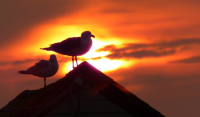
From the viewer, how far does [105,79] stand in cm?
704

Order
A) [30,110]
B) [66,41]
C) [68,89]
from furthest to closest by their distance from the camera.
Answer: [66,41]
[68,89]
[30,110]

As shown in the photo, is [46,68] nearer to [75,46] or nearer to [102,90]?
[75,46]

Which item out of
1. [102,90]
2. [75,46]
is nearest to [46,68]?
[75,46]

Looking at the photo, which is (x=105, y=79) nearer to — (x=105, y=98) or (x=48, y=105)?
(x=105, y=98)

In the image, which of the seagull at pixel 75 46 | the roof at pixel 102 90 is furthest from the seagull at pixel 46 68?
the roof at pixel 102 90

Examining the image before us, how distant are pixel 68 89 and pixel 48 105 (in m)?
0.52

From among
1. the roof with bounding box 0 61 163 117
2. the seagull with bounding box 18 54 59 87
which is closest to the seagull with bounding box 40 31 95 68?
the seagull with bounding box 18 54 59 87

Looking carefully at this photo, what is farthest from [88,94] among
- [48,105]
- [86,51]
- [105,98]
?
[86,51]

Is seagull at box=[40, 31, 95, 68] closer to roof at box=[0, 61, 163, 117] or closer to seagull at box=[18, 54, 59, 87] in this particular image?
seagull at box=[18, 54, 59, 87]

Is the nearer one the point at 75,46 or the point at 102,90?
the point at 102,90

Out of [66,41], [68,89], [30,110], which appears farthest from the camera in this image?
[66,41]

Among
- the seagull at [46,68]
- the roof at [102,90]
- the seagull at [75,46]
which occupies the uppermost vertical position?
the seagull at [75,46]

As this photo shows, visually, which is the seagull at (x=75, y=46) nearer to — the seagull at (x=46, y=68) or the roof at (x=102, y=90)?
the seagull at (x=46, y=68)

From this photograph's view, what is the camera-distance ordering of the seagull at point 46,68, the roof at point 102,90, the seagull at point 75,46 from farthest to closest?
the seagull at point 46,68 < the seagull at point 75,46 < the roof at point 102,90
